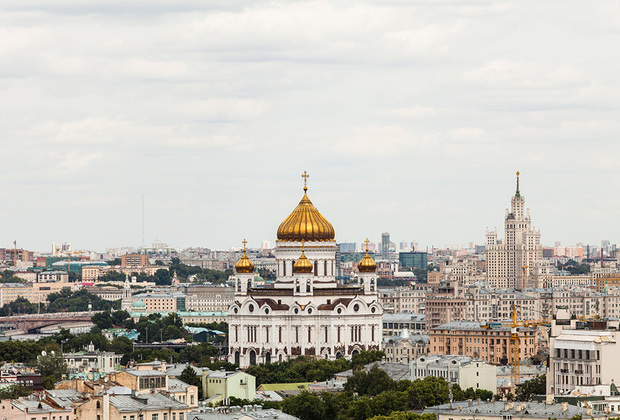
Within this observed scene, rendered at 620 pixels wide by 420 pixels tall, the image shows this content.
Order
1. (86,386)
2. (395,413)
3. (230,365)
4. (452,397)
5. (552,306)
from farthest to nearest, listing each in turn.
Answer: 1. (552,306)
2. (230,365)
3. (452,397)
4. (86,386)
5. (395,413)

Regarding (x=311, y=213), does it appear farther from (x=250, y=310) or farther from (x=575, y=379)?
(x=575, y=379)

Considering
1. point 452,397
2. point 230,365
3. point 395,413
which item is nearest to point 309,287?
point 230,365

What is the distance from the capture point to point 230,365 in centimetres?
11988

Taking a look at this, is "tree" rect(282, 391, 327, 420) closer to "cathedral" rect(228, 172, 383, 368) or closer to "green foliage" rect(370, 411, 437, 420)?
"green foliage" rect(370, 411, 437, 420)

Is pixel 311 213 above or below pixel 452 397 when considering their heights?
above

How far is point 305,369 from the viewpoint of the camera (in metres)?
119

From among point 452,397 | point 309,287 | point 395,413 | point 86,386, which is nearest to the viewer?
point 395,413

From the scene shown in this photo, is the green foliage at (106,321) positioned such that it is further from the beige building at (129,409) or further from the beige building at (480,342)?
the beige building at (129,409)

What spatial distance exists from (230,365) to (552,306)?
263 ft

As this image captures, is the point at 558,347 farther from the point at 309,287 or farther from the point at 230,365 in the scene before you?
the point at 309,287

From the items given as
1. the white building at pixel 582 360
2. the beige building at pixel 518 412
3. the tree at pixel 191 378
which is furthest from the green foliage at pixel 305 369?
the beige building at pixel 518 412

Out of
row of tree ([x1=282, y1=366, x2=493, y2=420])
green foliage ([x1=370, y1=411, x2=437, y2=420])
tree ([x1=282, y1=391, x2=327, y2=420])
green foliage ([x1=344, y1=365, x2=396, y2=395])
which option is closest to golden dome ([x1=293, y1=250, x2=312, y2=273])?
green foliage ([x1=344, y1=365, x2=396, y2=395])

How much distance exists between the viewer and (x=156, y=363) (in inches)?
4205

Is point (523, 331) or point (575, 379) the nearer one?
point (575, 379)
